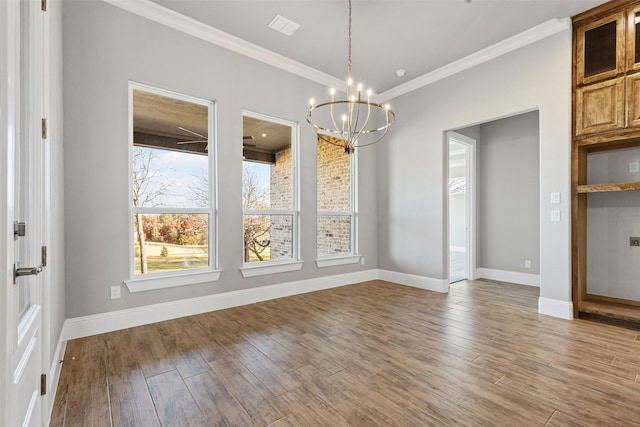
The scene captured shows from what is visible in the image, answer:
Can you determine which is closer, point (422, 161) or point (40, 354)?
point (40, 354)

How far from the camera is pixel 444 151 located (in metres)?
4.62

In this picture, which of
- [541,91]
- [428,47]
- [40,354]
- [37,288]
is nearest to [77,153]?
[37,288]

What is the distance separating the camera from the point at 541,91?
360 cm

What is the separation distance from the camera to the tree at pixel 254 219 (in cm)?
402

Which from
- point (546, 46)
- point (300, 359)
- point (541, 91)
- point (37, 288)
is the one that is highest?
point (546, 46)

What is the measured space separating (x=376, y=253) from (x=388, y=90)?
2.86 meters

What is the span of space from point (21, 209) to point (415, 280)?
15.5 feet

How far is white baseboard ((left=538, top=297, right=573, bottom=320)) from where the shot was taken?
11.0 ft

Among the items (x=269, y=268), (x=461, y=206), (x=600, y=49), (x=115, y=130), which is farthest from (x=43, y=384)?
(x=461, y=206)

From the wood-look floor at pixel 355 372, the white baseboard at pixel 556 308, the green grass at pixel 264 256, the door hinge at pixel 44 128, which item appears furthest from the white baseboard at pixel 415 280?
the door hinge at pixel 44 128

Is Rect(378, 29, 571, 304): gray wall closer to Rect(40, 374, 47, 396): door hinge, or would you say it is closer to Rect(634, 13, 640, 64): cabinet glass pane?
Rect(634, 13, 640, 64): cabinet glass pane

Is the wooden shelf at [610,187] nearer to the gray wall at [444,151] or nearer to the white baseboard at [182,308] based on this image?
the gray wall at [444,151]

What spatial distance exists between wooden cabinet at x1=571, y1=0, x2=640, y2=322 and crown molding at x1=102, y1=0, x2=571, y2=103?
378 millimetres

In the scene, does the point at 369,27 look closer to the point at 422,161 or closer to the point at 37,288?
the point at 422,161
